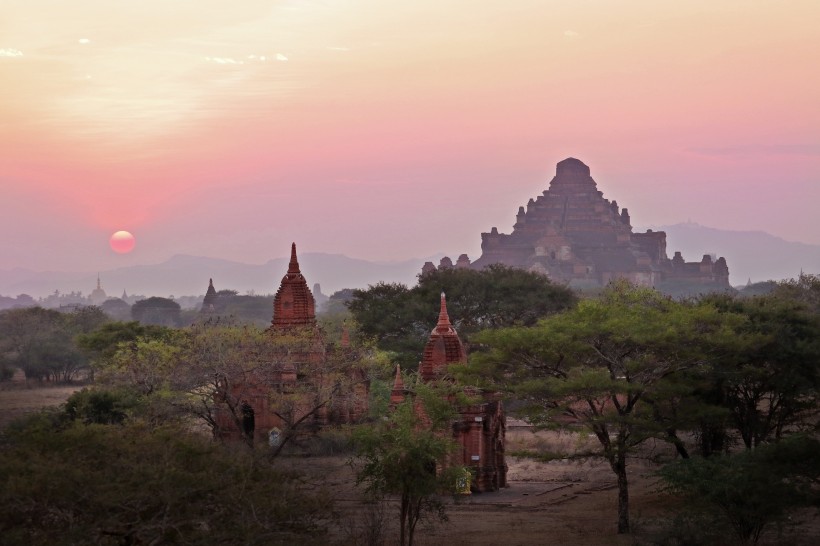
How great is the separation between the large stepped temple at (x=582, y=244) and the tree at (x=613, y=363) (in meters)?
133

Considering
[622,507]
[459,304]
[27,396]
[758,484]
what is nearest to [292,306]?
[622,507]

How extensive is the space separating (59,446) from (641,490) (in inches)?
756

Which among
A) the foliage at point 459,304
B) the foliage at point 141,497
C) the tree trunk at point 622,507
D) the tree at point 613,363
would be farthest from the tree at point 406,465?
the foliage at point 459,304

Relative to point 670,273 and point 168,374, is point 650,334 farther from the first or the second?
point 670,273

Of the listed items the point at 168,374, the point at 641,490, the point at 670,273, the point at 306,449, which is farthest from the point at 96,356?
the point at 670,273

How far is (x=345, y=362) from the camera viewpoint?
1587 inches

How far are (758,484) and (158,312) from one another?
500 feet

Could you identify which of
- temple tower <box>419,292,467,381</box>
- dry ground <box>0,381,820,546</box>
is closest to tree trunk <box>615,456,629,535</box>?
dry ground <box>0,381,820,546</box>

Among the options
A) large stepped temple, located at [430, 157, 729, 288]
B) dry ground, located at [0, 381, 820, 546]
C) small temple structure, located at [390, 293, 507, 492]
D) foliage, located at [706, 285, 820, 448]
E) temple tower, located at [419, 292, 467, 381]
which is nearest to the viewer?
dry ground, located at [0, 381, 820, 546]

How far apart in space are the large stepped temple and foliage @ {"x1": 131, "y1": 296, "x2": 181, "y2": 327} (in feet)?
132

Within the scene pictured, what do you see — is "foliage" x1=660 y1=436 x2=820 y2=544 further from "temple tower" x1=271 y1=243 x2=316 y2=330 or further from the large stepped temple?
the large stepped temple

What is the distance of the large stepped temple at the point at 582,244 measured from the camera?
170 metres

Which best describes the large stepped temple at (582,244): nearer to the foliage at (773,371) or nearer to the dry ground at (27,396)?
the dry ground at (27,396)

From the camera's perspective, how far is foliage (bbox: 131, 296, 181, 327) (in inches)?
6713
